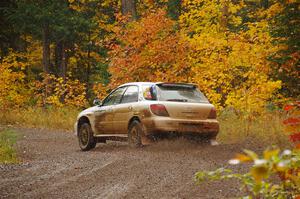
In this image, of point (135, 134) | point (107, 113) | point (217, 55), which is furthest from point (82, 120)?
point (217, 55)

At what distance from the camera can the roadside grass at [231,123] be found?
14.0 metres

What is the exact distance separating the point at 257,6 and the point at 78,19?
13263 millimetres

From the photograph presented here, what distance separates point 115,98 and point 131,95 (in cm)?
76

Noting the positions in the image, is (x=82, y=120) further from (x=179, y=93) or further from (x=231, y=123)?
(x=231, y=123)

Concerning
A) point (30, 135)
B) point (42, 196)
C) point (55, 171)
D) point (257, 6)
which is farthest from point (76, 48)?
point (42, 196)

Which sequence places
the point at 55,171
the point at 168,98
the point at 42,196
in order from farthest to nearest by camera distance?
the point at 168,98, the point at 55,171, the point at 42,196

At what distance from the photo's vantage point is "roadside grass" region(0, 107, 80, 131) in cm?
2227

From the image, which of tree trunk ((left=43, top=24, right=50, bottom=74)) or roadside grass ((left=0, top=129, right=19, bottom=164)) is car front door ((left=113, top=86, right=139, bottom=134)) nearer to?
roadside grass ((left=0, top=129, right=19, bottom=164))

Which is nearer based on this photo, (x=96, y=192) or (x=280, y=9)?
(x=96, y=192)

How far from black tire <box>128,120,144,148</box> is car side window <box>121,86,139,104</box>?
0.63 metres

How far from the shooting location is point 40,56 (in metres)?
38.0

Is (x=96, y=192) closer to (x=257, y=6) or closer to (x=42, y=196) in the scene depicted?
(x=42, y=196)

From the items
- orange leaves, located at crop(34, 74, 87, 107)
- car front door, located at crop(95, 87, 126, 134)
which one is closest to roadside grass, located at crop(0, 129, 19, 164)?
car front door, located at crop(95, 87, 126, 134)

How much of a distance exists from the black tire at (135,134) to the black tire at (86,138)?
6.02 feet
